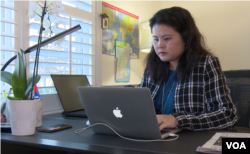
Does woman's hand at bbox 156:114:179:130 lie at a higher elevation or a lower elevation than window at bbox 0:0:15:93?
lower

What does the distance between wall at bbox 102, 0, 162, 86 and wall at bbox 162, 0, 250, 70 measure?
0.57 meters

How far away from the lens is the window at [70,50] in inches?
55.9

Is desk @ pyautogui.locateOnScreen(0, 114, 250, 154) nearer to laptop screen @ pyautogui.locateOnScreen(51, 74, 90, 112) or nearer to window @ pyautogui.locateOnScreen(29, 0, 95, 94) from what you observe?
laptop screen @ pyautogui.locateOnScreen(51, 74, 90, 112)

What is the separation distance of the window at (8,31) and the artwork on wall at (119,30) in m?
0.80

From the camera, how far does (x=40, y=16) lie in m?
0.89

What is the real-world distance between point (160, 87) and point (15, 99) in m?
0.82

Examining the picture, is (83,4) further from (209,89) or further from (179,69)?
(209,89)

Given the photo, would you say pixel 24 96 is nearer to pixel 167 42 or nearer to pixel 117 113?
pixel 117 113

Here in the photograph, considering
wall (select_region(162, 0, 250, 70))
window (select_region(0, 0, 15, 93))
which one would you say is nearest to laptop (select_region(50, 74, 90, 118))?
window (select_region(0, 0, 15, 93))

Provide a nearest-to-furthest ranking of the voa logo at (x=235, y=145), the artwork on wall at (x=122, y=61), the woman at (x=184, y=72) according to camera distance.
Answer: the voa logo at (x=235, y=145), the woman at (x=184, y=72), the artwork on wall at (x=122, y=61)

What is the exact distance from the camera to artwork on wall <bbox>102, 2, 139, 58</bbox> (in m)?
1.99

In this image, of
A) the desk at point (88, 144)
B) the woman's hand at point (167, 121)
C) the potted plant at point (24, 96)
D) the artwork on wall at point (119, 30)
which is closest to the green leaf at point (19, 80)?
the potted plant at point (24, 96)

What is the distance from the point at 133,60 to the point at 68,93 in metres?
1.11

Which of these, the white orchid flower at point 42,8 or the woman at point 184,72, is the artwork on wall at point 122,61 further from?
the white orchid flower at point 42,8
